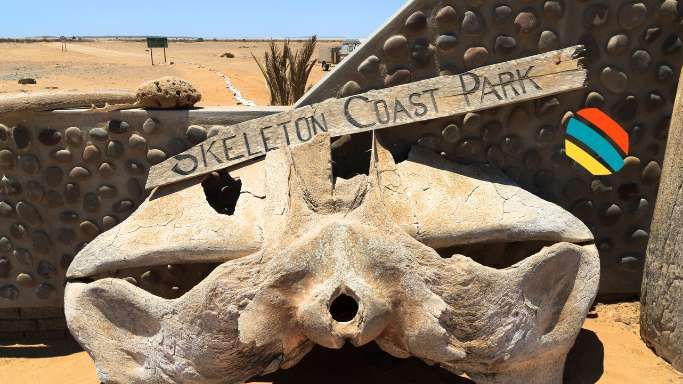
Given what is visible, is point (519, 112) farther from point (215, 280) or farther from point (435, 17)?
point (215, 280)

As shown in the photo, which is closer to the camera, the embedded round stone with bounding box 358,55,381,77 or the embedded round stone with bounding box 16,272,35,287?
the embedded round stone with bounding box 358,55,381,77

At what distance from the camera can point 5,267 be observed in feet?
14.3

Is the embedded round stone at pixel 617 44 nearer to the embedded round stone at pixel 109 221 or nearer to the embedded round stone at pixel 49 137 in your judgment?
the embedded round stone at pixel 109 221

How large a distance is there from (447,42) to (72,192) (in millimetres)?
2752

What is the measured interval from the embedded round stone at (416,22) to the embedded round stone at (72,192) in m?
2.52

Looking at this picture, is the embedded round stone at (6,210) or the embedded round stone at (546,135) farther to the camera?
the embedded round stone at (6,210)

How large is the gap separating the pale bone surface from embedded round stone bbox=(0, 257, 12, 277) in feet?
3.76

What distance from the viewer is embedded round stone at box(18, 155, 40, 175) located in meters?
4.17

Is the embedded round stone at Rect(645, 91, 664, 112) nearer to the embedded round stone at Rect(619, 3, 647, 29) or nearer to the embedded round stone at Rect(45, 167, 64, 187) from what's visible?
the embedded round stone at Rect(619, 3, 647, 29)

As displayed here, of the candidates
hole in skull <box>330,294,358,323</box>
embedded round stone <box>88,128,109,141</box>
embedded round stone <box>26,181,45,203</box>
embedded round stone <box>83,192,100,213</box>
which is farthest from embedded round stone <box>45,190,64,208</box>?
hole in skull <box>330,294,358,323</box>

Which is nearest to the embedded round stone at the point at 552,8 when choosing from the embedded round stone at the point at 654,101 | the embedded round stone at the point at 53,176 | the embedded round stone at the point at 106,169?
the embedded round stone at the point at 654,101

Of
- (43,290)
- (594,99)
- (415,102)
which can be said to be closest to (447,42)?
(415,102)

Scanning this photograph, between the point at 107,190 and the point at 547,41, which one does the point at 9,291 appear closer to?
the point at 107,190

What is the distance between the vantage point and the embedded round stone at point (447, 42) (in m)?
3.82
